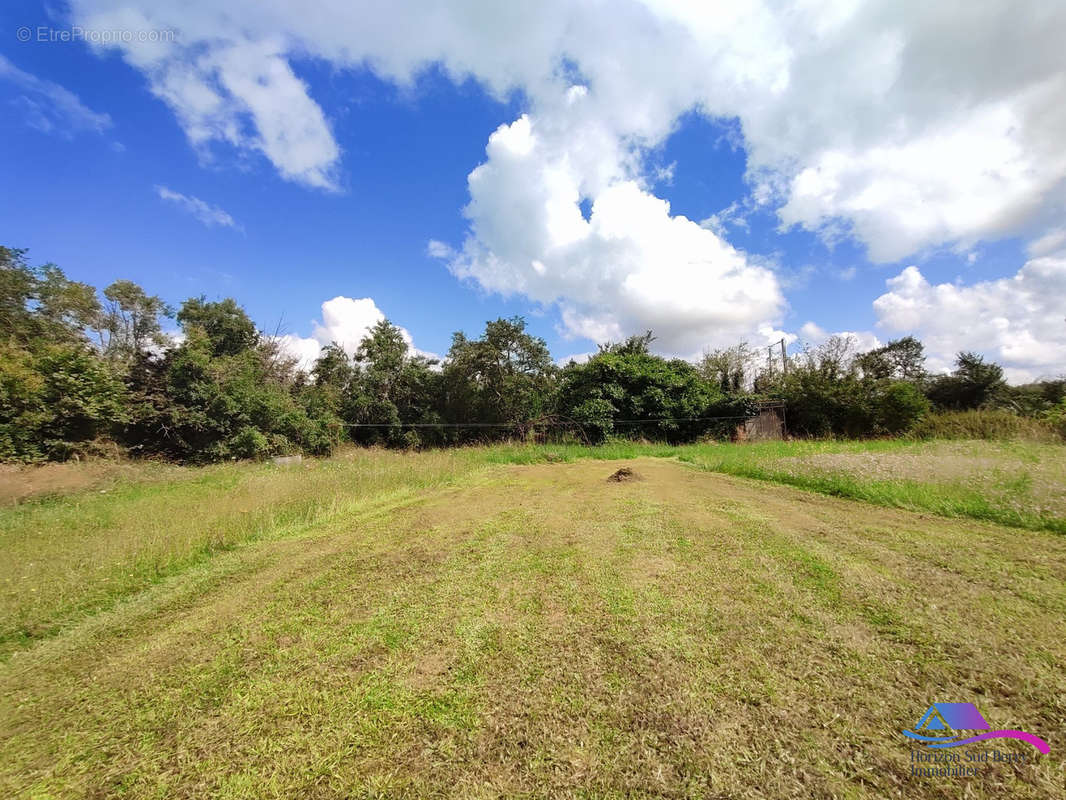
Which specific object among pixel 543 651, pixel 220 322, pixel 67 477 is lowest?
pixel 67 477

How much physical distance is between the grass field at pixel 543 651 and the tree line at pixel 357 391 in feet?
31.3

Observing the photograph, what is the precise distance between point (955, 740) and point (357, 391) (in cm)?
2038

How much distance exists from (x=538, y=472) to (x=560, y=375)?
371 inches

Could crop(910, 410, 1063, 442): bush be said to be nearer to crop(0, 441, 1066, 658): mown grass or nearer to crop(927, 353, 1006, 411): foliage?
crop(0, 441, 1066, 658): mown grass

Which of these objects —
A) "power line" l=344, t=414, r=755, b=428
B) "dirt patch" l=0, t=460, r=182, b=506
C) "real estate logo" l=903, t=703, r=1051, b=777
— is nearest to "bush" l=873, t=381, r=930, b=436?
"power line" l=344, t=414, r=755, b=428

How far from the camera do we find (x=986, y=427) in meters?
11.3

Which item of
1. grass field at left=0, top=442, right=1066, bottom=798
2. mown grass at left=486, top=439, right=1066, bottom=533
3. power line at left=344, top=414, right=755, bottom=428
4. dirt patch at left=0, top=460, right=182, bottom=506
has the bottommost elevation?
dirt patch at left=0, top=460, right=182, bottom=506

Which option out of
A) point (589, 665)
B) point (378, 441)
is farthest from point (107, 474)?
point (589, 665)

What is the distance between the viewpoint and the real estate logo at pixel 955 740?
147 cm

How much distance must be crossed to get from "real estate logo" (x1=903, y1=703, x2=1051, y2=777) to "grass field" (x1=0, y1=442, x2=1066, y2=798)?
0.04m

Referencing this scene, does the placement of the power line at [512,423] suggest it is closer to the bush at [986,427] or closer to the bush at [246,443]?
the bush at [246,443]

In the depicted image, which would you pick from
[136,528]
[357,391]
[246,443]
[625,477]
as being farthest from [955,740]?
[357,391]

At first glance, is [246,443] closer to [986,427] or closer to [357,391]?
[357,391]

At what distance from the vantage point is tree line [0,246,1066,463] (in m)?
11.2
